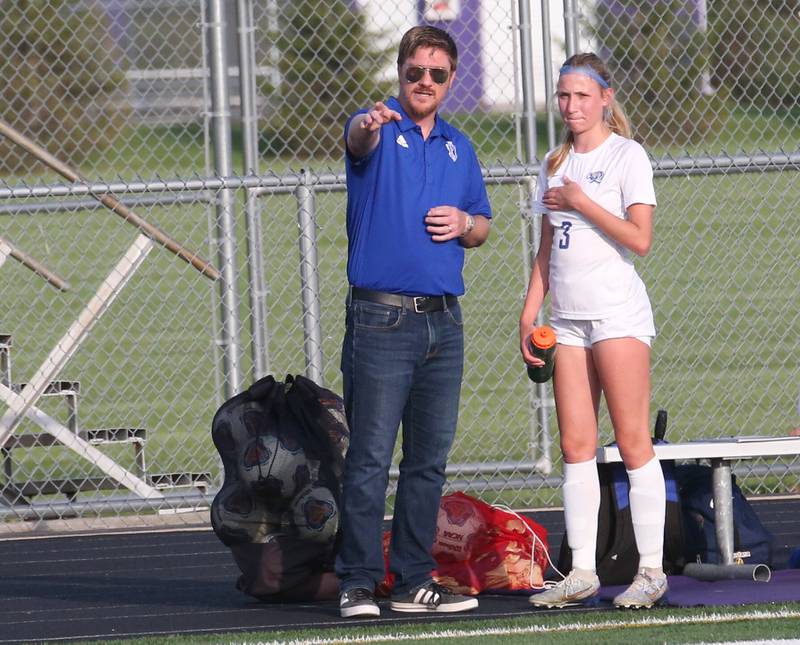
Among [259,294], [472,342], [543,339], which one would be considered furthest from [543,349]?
[472,342]

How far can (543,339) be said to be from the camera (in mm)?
4930

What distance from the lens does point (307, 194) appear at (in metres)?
7.12

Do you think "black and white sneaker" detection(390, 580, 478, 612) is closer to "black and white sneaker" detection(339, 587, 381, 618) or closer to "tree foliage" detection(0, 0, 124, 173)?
"black and white sneaker" detection(339, 587, 381, 618)

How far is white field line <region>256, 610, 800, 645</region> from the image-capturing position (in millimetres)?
4629

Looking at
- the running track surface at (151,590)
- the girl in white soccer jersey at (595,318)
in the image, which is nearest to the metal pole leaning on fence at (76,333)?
the running track surface at (151,590)

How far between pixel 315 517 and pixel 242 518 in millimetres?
270

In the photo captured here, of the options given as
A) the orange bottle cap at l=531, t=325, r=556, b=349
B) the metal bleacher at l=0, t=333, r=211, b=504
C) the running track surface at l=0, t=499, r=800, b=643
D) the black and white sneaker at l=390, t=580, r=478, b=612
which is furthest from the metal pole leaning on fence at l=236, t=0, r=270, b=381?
the orange bottle cap at l=531, t=325, r=556, b=349

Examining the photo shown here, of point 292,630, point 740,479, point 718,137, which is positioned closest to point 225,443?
point 292,630

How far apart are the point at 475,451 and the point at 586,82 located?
4178 mm

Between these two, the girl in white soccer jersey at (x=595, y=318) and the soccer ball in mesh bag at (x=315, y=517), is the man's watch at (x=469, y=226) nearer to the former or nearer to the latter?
the girl in white soccer jersey at (x=595, y=318)

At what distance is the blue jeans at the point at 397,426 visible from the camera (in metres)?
4.96

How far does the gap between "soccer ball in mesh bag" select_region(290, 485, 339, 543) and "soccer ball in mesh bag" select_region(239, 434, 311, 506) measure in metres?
0.06

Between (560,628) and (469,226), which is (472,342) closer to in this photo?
(469,226)

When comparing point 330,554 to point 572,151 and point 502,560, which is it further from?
point 572,151
